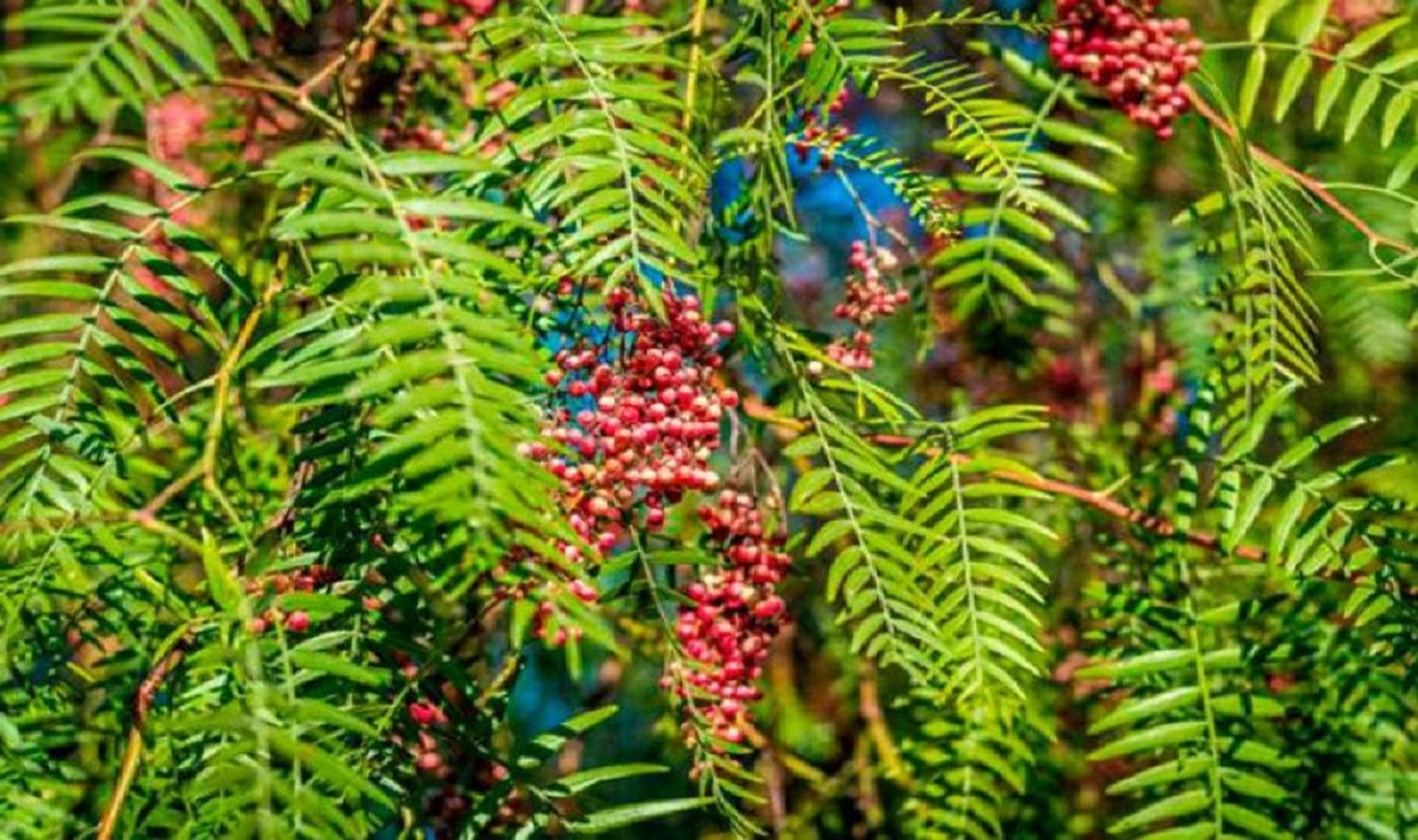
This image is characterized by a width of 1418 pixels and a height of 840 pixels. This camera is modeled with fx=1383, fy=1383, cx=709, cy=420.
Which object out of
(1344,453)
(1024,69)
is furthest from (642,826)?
(1024,69)

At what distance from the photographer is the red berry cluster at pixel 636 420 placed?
80 centimetres

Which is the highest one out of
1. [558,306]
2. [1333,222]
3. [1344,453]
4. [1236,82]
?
[558,306]

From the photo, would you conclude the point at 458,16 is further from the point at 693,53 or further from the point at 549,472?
the point at 549,472

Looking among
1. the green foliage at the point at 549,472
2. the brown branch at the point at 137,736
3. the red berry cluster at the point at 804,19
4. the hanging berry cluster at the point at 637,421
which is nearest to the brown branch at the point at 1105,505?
the green foliage at the point at 549,472

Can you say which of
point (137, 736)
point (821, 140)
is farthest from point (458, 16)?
point (137, 736)

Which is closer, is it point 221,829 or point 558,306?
point 221,829

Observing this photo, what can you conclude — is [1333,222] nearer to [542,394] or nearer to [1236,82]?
[1236,82]

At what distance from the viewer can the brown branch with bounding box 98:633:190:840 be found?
2.62 ft

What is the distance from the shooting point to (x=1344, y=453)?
208cm

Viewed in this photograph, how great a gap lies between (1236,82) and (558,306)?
1.26 metres

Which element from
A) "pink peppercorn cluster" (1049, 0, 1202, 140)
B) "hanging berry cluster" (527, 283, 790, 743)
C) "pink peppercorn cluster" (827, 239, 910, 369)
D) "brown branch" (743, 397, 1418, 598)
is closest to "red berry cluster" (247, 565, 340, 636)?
"hanging berry cluster" (527, 283, 790, 743)

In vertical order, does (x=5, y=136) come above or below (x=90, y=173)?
above

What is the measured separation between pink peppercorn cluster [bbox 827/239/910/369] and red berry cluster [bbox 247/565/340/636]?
17.0 inches

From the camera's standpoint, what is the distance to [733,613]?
0.94m
